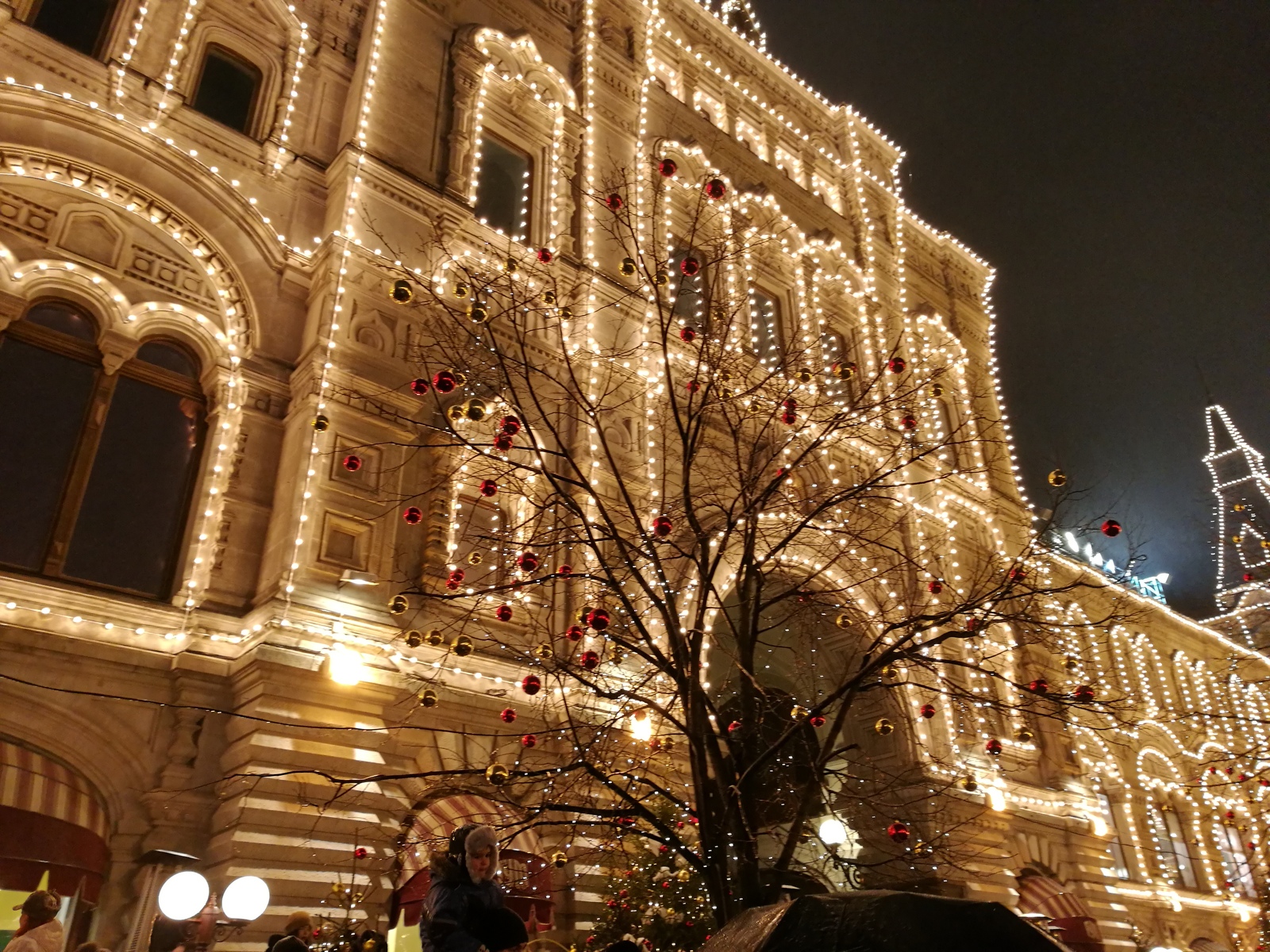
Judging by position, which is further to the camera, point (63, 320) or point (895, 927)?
point (63, 320)

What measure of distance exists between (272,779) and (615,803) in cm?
399

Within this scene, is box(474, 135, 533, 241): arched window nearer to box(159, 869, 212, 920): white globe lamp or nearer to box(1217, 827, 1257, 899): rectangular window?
box(159, 869, 212, 920): white globe lamp

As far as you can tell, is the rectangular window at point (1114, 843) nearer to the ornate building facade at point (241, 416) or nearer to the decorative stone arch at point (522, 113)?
the ornate building facade at point (241, 416)

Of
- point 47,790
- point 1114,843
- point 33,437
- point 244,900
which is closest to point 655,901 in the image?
point 244,900

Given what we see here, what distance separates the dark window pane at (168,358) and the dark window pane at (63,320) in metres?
0.59

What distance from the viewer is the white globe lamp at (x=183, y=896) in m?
6.57

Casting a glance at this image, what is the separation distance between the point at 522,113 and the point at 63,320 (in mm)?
9133

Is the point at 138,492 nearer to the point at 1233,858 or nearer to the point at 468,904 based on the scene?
the point at 468,904

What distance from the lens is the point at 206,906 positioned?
7223mm

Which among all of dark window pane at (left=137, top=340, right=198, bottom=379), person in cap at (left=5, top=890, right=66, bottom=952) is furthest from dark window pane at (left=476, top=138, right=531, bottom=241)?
person in cap at (left=5, top=890, right=66, bottom=952)

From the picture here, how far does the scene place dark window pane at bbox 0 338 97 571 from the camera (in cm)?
973

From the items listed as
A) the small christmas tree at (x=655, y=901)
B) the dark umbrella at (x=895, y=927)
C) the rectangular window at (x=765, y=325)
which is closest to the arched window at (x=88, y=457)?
the small christmas tree at (x=655, y=901)

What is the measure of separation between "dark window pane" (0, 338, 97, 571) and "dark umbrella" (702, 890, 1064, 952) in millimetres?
9858

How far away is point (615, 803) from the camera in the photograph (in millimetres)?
11094
